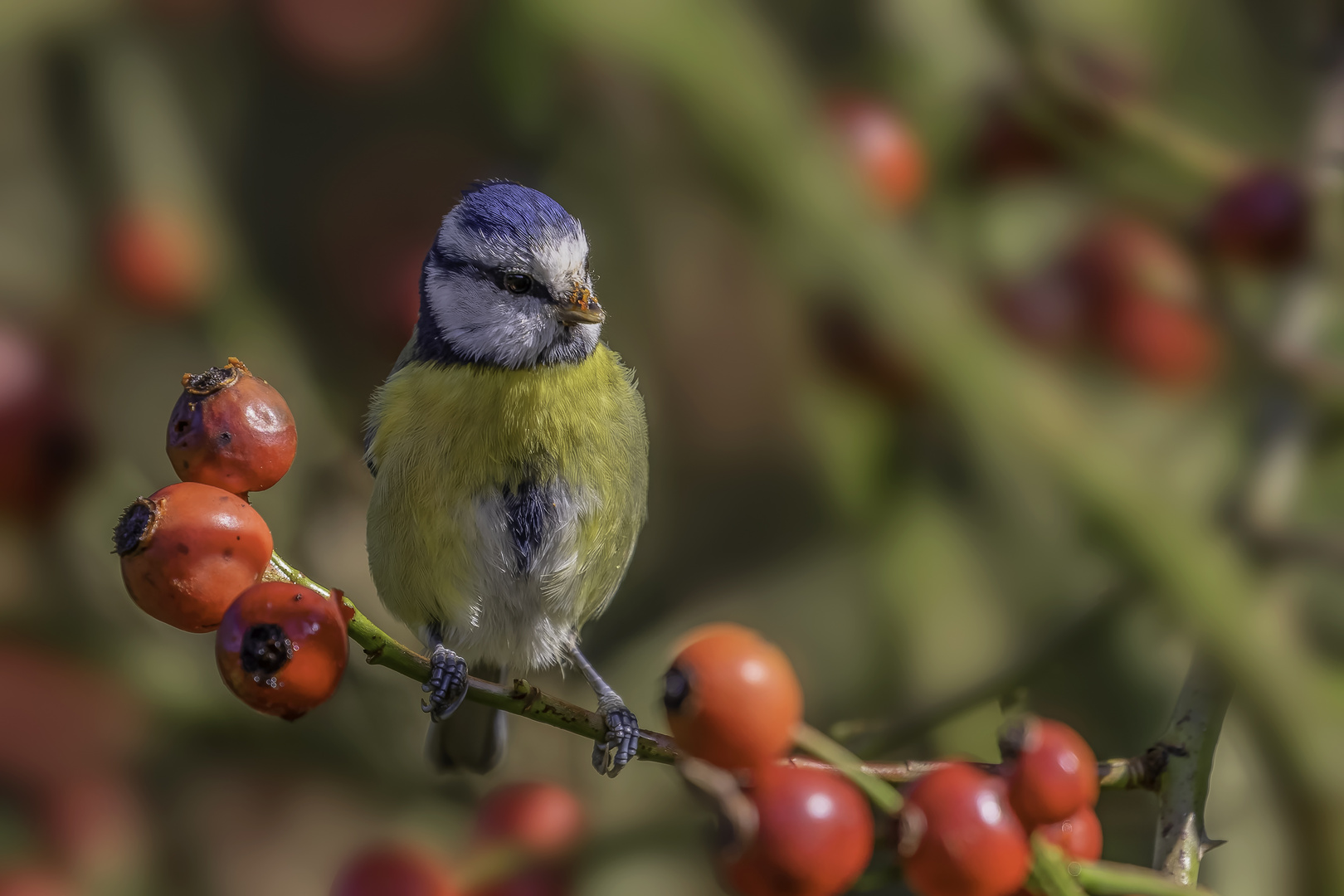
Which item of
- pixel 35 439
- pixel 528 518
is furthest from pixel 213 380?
pixel 35 439

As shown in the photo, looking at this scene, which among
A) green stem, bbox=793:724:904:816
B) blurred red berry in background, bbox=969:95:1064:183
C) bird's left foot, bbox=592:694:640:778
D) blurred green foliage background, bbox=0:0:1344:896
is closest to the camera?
green stem, bbox=793:724:904:816

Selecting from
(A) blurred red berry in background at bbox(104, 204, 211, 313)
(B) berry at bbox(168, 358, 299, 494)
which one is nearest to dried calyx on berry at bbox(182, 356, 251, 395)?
(B) berry at bbox(168, 358, 299, 494)

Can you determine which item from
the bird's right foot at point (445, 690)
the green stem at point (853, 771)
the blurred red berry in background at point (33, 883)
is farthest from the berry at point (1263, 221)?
the blurred red berry in background at point (33, 883)

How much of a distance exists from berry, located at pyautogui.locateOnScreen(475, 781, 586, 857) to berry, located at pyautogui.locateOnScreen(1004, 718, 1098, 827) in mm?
817

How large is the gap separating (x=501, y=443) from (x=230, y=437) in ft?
2.00

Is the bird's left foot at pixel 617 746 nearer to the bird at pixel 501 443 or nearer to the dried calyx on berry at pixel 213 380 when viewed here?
the bird at pixel 501 443

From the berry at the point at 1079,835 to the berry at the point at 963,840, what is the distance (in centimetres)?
10

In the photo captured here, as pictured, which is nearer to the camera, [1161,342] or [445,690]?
[445,690]

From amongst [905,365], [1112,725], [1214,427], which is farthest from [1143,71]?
[1112,725]

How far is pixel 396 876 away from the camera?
1.48 meters

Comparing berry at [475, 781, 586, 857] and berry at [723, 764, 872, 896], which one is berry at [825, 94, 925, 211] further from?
berry at [723, 764, 872, 896]

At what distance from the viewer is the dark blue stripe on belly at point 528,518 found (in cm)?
159

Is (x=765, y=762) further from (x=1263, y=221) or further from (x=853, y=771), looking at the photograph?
(x=1263, y=221)

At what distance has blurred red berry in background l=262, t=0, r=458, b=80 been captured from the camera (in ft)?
7.48
